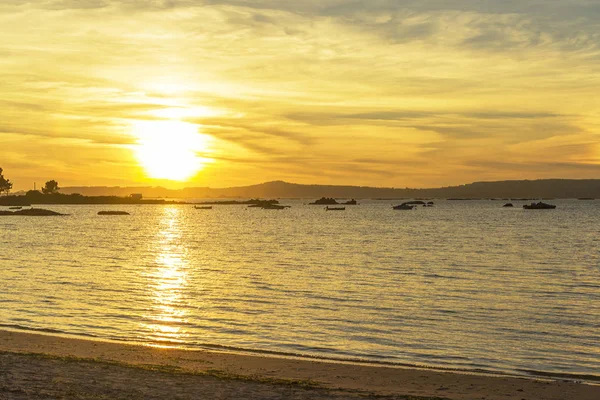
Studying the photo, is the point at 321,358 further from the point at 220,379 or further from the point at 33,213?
the point at 33,213

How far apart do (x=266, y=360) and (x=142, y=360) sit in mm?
3602

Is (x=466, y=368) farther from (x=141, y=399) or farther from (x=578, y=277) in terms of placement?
(x=578, y=277)

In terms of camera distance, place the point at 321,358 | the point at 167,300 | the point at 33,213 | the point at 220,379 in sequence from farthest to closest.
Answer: the point at 33,213 → the point at 167,300 → the point at 321,358 → the point at 220,379

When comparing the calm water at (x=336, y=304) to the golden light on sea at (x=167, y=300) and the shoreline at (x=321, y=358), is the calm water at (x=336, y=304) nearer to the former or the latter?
the golden light on sea at (x=167, y=300)

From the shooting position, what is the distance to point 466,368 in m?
19.9

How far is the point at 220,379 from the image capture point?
1653 cm

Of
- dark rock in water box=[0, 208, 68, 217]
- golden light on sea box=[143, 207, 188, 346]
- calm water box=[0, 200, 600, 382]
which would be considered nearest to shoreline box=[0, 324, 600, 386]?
calm water box=[0, 200, 600, 382]

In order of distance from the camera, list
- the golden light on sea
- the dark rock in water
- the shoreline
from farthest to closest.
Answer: the dark rock in water < the golden light on sea < the shoreline

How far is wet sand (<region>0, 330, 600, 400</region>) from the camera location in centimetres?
1500

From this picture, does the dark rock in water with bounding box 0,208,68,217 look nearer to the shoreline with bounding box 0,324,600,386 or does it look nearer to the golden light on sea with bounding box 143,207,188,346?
the golden light on sea with bounding box 143,207,188,346

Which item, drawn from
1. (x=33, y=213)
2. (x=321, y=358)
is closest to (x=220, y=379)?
(x=321, y=358)

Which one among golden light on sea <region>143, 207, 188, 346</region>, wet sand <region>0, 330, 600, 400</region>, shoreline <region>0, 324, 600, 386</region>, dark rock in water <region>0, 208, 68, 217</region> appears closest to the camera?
wet sand <region>0, 330, 600, 400</region>

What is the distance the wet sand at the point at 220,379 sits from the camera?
591 inches

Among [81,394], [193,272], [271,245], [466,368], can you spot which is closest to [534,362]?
[466,368]
